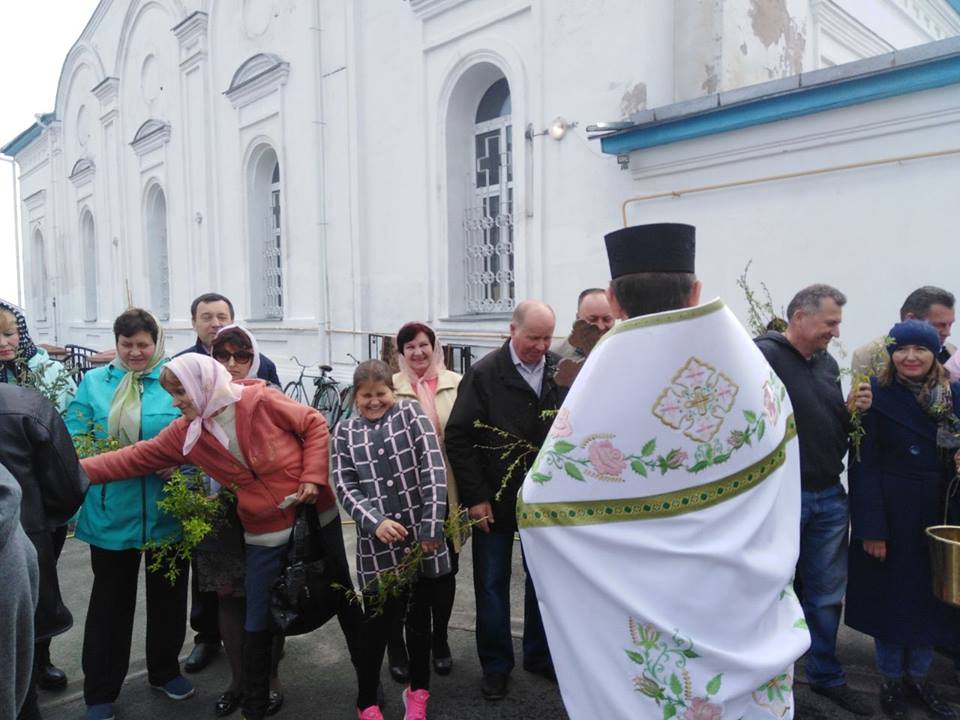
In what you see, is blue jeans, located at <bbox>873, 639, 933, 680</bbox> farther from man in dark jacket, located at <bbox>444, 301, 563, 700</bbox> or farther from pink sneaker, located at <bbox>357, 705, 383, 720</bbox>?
pink sneaker, located at <bbox>357, 705, 383, 720</bbox>

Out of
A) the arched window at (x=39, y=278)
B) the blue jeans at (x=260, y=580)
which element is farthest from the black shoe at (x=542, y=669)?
the arched window at (x=39, y=278)

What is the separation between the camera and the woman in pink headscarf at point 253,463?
303cm

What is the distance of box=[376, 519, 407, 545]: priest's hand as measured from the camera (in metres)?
2.96

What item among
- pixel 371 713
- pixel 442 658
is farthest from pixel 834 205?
pixel 371 713

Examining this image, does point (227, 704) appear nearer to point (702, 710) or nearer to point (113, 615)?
point (113, 615)

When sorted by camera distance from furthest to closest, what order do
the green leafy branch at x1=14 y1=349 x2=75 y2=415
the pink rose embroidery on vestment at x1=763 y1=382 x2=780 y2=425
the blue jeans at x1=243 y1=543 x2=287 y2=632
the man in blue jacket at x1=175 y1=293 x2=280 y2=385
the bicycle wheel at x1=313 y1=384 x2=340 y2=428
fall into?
the bicycle wheel at x1=313 y1=384 x2=340 y2=428, the man in blue jacket at x1=175 y1=293 x2=280 y2=385, the green leafy branch at x1=14 y1=349 x2=75 y2=415, the blue jeans at x1=243 y1=543 x2=287 y2=632, the pink rose embroidery on vestment at x1=763 y1=382 x2=780 y2=425

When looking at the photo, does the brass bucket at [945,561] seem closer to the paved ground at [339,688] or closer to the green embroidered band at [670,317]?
the paved ground at [339,688]

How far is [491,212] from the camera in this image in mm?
8508

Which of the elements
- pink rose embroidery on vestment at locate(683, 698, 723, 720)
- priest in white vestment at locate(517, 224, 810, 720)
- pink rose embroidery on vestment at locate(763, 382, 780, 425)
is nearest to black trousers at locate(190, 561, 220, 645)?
priest in white vestment at locate(517, 224, 810, 720)

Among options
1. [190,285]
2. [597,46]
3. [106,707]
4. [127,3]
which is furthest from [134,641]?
[127,3]

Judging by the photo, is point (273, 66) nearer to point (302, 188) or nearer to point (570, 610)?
point (302, 188)

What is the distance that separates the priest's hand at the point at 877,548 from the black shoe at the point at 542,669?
1.58 m

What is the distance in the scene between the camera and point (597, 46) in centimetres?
676

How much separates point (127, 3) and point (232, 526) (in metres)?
16.2
